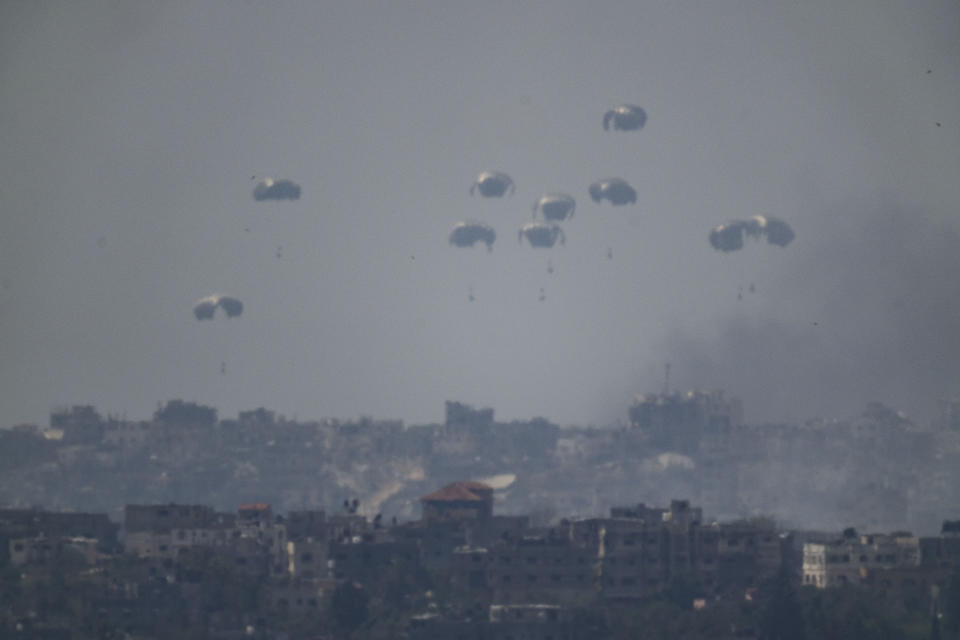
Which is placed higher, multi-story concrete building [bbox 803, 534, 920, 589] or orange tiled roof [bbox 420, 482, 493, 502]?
orange tiled roof [bbox 420, 482, 493, 502]

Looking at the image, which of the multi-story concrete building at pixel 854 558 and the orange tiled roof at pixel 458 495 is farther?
the orange tiled roof at pixel 458 495

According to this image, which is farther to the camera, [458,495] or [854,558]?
[458,495]

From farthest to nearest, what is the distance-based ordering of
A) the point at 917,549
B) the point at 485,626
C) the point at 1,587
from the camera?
the point at 917,549
the point at 1,587
the point at 485,626

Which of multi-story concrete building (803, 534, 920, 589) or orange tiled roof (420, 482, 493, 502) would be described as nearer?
multi-story concrete building (803, 534, 920, 589)

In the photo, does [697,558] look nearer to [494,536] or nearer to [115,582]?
[494,536]

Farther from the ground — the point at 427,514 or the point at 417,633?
the point at 427,514

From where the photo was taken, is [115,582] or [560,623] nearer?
[560,623]

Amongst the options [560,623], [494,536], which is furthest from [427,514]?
[560,623]

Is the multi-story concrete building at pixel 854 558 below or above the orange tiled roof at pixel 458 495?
below

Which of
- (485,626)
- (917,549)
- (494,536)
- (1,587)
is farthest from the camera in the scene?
(494,536)

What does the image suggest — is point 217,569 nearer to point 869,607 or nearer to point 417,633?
point 417,633

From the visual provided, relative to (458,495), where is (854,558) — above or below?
below
